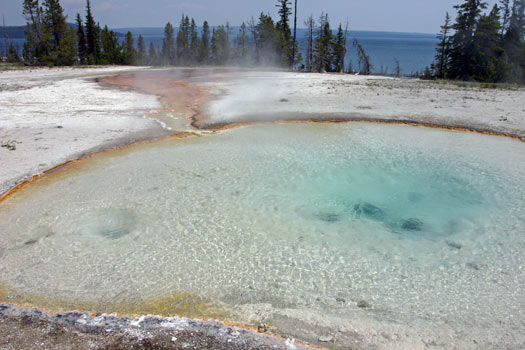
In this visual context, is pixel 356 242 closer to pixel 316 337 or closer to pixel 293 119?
pixel 316 337

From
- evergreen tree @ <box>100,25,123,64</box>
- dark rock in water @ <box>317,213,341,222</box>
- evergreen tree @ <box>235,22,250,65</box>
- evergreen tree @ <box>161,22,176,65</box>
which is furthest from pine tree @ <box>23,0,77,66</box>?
dark rock in water @ <box>317,213,341,222</box>

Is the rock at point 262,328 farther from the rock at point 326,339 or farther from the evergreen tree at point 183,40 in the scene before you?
the evergreen tree at point 183,40

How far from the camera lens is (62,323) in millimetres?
3408

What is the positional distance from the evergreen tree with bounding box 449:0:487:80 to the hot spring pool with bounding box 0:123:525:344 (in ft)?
76.6

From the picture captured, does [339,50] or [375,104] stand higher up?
[339,50]

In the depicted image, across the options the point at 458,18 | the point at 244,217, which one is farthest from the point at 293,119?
the point at 458,18

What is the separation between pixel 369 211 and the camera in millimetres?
5938

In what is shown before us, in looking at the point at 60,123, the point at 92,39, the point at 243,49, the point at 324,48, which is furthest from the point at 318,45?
the point at 60,123

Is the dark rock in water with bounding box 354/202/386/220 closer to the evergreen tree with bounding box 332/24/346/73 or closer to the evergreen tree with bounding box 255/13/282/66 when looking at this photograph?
the evergreen tree with bounding box 255/13/282/66

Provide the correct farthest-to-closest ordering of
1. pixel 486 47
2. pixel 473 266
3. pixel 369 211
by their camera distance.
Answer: pixel 486 47 < pixel 369 211 < pixel 473 266

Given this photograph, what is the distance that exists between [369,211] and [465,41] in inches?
1117

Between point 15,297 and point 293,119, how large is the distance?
8.34m

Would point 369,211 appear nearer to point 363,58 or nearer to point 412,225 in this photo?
point 412,225

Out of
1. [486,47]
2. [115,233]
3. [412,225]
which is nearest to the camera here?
[115,233]
